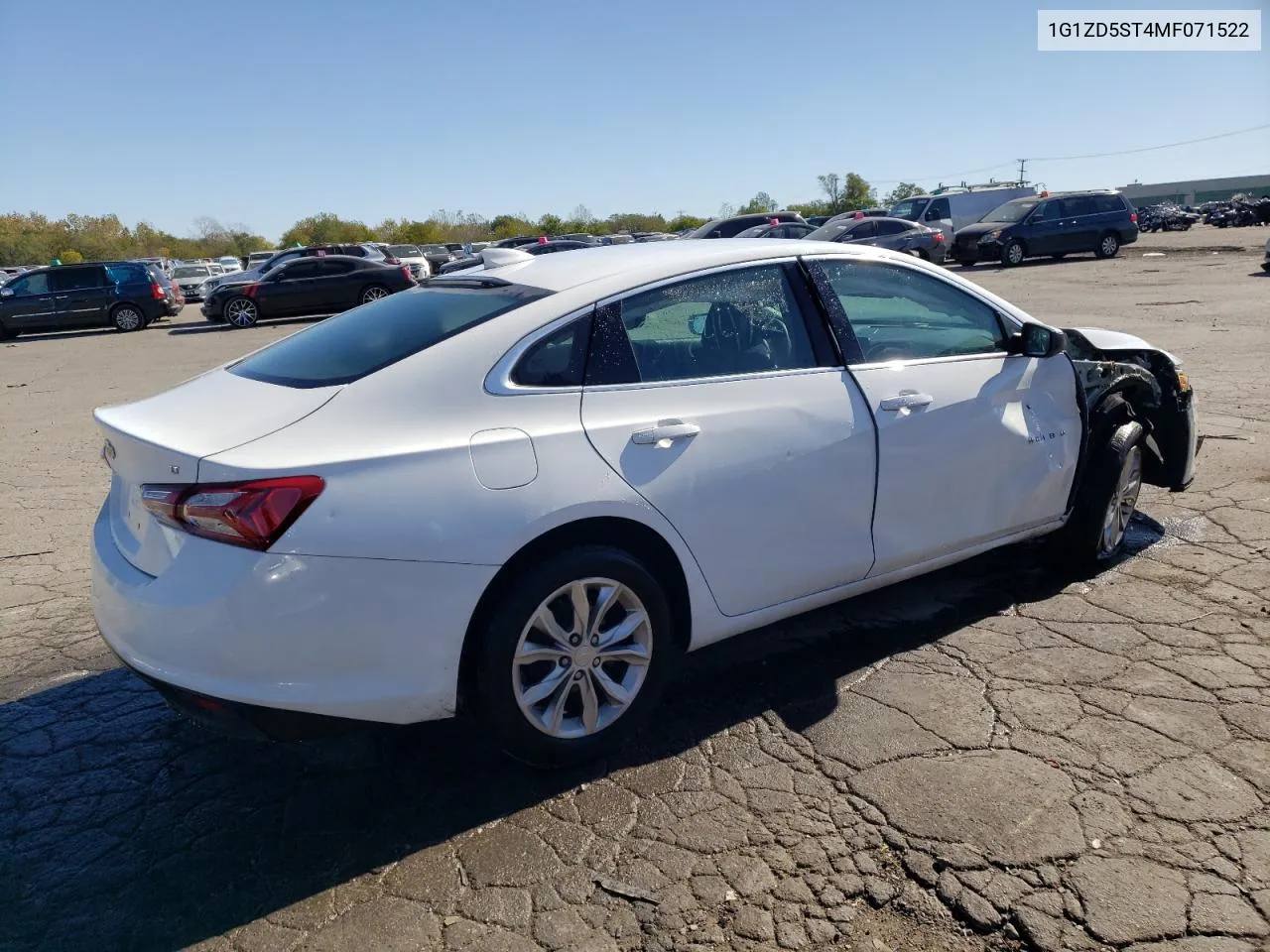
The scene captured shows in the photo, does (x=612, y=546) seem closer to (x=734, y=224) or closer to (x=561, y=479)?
(x=561, y=479)

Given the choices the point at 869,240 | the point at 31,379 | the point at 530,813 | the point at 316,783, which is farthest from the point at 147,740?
the point at 869,240

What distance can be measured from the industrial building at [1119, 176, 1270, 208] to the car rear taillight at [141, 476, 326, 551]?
10113cm

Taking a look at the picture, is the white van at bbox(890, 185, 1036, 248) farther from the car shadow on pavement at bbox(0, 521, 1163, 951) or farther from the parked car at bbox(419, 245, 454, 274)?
the car shadow on pavement at bbox(0, 521, 1163, 951)

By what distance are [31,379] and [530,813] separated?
1450 cm

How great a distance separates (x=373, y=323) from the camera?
356 cm

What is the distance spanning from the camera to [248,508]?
8.55 ft

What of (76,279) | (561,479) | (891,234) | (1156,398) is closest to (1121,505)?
(1156,398)

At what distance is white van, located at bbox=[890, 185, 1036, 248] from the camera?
30.8m

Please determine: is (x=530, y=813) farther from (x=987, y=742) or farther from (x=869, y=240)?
(x=869, y=240)

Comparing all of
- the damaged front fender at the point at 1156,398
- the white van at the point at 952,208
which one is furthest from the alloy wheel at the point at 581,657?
the white van at the point at 952,208

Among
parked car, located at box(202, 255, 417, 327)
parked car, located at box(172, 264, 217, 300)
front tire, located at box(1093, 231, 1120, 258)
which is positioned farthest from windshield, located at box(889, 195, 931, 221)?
parked car, located at box(172, 264, 217, 300)

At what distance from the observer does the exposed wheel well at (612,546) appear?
2887 mm

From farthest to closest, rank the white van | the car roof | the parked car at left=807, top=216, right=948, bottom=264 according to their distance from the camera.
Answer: the white van, the parked car at left=807, top=216, right=948, bottom=264, the car roof

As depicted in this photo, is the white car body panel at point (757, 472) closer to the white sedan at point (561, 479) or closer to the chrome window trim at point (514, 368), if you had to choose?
the white sedan at point (561, 479)
